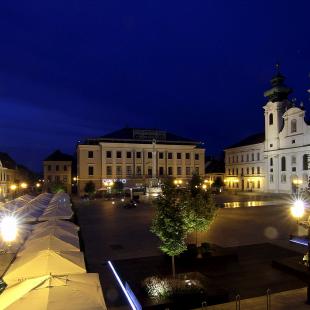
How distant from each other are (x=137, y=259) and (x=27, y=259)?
21.8 ft

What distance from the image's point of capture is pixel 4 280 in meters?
8.96

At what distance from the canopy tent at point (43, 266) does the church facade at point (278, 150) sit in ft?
172

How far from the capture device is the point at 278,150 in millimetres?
65562

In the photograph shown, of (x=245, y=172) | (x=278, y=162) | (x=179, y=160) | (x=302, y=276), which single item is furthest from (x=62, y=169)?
(x=302, y=276)

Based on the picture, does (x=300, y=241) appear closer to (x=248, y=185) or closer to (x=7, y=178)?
(x=248, y=185)

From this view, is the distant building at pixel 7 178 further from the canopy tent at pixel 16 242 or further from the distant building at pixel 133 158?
the canopy tent at pixel 16 242

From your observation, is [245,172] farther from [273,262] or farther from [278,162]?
[273,262]

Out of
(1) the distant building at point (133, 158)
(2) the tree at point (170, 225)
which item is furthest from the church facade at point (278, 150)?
(2) the tree at point (170, 225)

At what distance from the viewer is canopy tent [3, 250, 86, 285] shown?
8.90 m

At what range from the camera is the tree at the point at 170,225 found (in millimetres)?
11547

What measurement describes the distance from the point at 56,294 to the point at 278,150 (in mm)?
64343

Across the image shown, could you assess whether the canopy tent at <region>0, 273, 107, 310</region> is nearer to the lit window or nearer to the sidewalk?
the sidewalk

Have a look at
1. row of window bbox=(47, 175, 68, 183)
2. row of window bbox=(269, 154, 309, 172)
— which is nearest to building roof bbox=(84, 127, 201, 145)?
row of window bbox=(47, 175, 68, 183)

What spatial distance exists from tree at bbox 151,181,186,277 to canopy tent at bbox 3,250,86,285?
3.11 m
